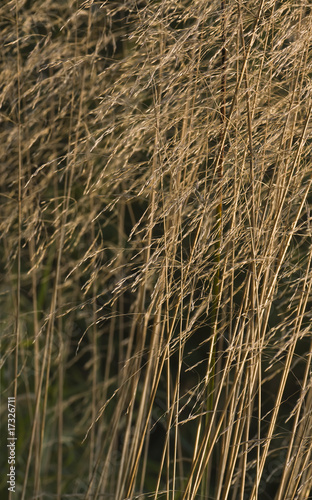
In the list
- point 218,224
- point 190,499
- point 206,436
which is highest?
point 218,224

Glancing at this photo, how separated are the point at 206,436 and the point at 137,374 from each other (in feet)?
0.60

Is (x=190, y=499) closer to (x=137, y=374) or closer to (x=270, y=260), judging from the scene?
(x=137, y=374)

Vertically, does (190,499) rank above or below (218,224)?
below

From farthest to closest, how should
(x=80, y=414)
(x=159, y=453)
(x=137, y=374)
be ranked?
1. (x=80, y=414)
2. (x=159, y=453)
3. (x=137, y=374)

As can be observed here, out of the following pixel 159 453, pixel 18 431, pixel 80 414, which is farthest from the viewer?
pixel 80 414

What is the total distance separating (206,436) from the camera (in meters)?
0.96

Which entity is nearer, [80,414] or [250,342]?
[250,342]

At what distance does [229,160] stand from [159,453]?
137cm

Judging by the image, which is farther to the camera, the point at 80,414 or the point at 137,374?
the point at 80,414

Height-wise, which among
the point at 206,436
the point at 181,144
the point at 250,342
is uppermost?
the point at 181,144

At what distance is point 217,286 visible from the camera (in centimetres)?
101

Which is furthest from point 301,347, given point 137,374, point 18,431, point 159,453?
point 137,374

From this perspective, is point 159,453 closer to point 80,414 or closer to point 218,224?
point 80,414

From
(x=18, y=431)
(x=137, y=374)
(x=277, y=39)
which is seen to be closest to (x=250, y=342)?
(x=137, y=374)
